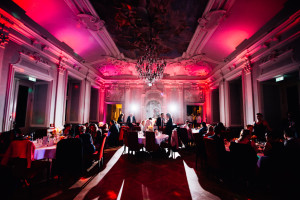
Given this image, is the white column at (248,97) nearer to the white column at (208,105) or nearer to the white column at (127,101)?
the white column at (208,105)

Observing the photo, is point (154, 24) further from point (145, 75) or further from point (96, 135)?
point (96, 135)

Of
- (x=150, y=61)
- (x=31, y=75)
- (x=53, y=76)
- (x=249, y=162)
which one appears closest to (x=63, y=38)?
(x=53, y=76)

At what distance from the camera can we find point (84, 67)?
748 centimetres

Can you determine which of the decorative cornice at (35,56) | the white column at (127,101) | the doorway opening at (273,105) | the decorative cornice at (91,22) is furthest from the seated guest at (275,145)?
the white column at (127,101)

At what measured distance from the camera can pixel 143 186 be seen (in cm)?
270

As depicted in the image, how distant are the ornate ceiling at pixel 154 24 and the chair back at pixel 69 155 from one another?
404cm

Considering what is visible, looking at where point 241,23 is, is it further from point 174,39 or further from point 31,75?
point 31,75

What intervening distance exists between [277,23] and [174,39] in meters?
3.54

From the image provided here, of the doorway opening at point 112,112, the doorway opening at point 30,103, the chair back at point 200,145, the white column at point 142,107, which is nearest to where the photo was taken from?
the chair back at point 200,145

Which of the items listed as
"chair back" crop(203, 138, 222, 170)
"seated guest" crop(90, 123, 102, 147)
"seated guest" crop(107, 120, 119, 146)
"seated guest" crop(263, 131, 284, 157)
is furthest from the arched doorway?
"seated guest" crop(263, 131, 284, 157)

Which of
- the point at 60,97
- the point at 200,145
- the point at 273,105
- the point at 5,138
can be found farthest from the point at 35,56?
the point at 273,105

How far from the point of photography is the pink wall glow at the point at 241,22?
12.9 ft

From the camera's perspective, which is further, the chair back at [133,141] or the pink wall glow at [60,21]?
the chair back at [133,141]

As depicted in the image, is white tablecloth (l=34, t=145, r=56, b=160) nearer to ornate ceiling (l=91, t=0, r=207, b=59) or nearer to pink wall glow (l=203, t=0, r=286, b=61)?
ornate ceiling (l=91, t=0, r=207, b=59)
